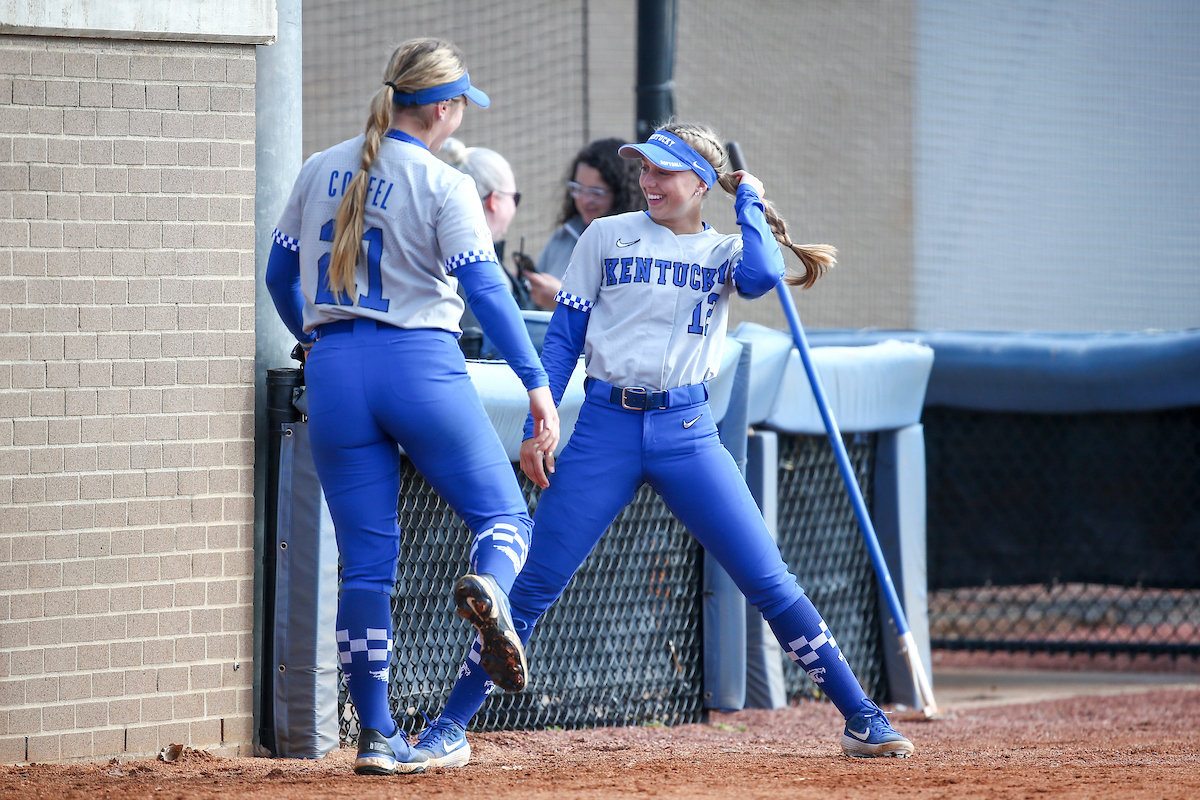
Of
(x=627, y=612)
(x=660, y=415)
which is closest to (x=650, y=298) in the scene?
(x=660, y=415)

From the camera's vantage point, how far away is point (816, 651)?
3596 millimetres

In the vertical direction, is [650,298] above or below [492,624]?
above

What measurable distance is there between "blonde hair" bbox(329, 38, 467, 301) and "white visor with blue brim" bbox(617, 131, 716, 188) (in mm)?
501

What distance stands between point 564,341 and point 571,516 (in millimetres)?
473

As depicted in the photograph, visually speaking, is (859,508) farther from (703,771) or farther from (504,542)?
(504,542)

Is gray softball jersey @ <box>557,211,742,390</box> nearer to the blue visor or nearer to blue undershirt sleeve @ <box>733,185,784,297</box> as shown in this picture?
blue undershirt sleeve @ <box>733,185,784,297</box>

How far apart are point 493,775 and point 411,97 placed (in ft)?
5.50

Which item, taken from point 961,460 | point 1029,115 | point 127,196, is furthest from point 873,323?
point 127,196

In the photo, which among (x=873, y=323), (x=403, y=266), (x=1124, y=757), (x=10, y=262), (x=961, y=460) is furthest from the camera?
(x=873, y=323)

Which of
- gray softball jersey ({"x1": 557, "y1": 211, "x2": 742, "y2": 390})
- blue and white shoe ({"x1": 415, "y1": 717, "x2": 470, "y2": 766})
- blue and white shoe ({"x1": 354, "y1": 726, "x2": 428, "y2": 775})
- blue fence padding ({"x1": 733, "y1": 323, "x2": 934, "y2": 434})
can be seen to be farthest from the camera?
blue fence padding ({"x1": 733, "y1": 323, "x2": 934, "y2": 434})

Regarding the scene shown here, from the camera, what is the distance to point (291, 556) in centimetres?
390

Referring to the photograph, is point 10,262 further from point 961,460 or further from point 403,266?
point 961,460

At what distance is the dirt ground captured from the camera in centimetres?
313

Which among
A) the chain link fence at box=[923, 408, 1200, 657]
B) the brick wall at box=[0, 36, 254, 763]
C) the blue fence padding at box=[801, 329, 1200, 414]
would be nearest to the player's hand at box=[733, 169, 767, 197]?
the brick wall at box=[0, 36, 254, 763]
